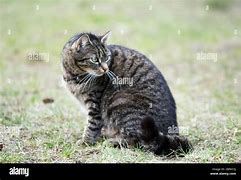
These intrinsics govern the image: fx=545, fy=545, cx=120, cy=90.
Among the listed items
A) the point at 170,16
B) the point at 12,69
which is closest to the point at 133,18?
the point at 170,16

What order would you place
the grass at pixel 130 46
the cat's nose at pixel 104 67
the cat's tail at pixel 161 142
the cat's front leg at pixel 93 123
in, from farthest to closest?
1. the cat's front leg at pixel 93 123
2. the cat's nose at pixel 104 67
3. the grass at pixel 130 46
4. the cat's tail at pixel 161 142

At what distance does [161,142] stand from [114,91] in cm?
88

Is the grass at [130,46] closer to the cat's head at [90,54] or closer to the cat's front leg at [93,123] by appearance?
the cat's front leg at [93,123]

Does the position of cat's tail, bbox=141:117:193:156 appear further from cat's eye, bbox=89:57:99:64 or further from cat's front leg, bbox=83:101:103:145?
cat's eye, bbox=89:57:99:64

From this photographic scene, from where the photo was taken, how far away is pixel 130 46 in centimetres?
1127

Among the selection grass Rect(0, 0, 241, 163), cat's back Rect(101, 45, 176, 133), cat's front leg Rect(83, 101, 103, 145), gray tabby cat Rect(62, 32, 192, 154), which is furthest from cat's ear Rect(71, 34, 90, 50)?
grass Rect(0, 0, 241, 163)

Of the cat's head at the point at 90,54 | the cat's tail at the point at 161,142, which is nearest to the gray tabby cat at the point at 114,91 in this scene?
the cat's head at the point at 90,54

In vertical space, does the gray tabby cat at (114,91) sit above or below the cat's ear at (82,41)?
below

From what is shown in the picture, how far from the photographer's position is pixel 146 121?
5.52m

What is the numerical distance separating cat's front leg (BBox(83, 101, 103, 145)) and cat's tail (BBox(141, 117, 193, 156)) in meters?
0.67

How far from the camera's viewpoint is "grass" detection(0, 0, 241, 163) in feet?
18.9

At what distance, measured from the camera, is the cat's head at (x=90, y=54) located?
5.97 meters
